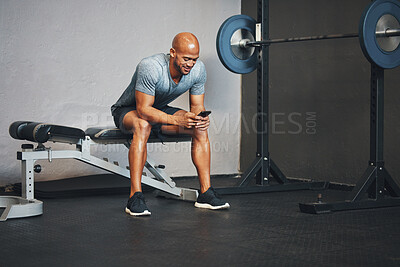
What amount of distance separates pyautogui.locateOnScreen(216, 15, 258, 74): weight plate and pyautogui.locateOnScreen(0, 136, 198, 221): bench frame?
3.00 ft

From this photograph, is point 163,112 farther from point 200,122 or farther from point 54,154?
point 54,154

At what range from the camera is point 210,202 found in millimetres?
3145

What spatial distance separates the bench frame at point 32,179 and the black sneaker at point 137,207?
1.22 feet

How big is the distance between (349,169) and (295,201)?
774mm

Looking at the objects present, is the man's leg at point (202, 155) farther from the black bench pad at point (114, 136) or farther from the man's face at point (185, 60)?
the man's face at point (185, 60)

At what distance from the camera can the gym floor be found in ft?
6.50

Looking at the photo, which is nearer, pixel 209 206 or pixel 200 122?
pixel 200 122

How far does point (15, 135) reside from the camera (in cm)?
319

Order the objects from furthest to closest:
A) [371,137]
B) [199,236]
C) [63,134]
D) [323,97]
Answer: [323,97] → [371,137] → [63,134] → [199,236]

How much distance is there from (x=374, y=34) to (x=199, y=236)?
4.93 feet

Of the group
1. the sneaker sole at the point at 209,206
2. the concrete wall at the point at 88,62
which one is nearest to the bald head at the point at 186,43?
the sneaker sole at the point at 209,206

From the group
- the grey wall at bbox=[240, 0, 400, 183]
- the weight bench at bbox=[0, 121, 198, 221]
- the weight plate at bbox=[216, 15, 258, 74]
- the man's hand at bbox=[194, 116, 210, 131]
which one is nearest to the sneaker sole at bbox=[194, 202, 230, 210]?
the weight bench at bbox=[0, 121, 198, 221]

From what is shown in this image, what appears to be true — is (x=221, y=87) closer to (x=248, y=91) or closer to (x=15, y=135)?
(x=248, y=91)

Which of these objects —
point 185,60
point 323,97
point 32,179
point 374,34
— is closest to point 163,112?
point 185,60
